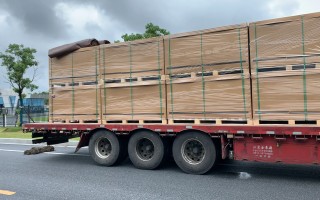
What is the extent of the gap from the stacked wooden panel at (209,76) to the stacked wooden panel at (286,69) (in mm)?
238

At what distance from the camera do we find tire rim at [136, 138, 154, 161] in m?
7.57

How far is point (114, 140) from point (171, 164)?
155 centimetres

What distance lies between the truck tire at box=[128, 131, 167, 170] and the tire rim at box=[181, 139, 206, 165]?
54 centimetres

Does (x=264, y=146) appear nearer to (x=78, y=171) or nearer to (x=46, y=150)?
(x=78, y=171)

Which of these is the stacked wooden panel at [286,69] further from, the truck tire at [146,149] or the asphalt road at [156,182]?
the truck tire at [146,149]

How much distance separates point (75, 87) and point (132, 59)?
1.88 m

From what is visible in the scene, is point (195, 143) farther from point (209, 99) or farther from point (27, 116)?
point (27, 116)

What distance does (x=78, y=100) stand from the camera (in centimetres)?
847

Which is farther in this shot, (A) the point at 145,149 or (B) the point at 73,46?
(B) the point at 73,46

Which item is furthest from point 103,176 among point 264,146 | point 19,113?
point 19,113

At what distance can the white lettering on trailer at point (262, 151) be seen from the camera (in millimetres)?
6270

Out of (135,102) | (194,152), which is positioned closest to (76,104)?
(135,102)

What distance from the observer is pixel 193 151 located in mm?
6957

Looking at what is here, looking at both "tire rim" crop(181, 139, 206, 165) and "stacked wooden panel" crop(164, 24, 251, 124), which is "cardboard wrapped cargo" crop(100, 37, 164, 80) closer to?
"stacked wooden panel" crop(164, 24, 251, 124)
